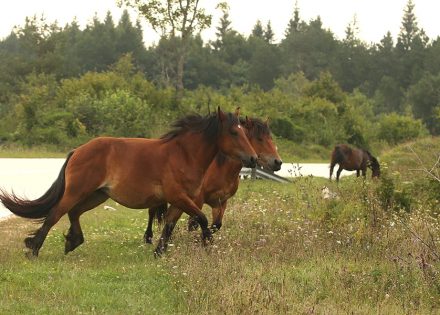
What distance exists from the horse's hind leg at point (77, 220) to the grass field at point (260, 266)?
0.16 metres

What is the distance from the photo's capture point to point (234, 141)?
8.91 meters

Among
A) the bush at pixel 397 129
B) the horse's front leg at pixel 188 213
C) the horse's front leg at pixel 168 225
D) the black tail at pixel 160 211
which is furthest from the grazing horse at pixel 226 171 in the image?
the bush at pixel 397 129

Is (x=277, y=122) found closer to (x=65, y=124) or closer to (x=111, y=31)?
(x=65, y=124)

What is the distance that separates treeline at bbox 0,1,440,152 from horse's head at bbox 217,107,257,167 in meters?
19.6

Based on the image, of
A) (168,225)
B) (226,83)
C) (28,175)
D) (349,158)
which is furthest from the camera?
(226,83)

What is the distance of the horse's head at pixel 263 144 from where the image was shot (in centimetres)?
1011

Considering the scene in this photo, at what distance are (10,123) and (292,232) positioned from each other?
34.2m

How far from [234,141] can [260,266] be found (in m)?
2.01

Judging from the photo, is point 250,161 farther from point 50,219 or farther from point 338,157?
point 338,157

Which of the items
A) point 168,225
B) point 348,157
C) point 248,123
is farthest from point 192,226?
point 348,157

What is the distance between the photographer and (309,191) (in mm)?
12164

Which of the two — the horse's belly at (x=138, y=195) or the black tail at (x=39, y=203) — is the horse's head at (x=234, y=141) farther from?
the black tail at (x=39, y=203)

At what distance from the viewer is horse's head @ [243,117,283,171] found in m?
10.1

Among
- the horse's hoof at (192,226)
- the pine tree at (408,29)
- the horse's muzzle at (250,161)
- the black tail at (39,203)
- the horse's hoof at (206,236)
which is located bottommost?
the horse's hoof at (192,226)
